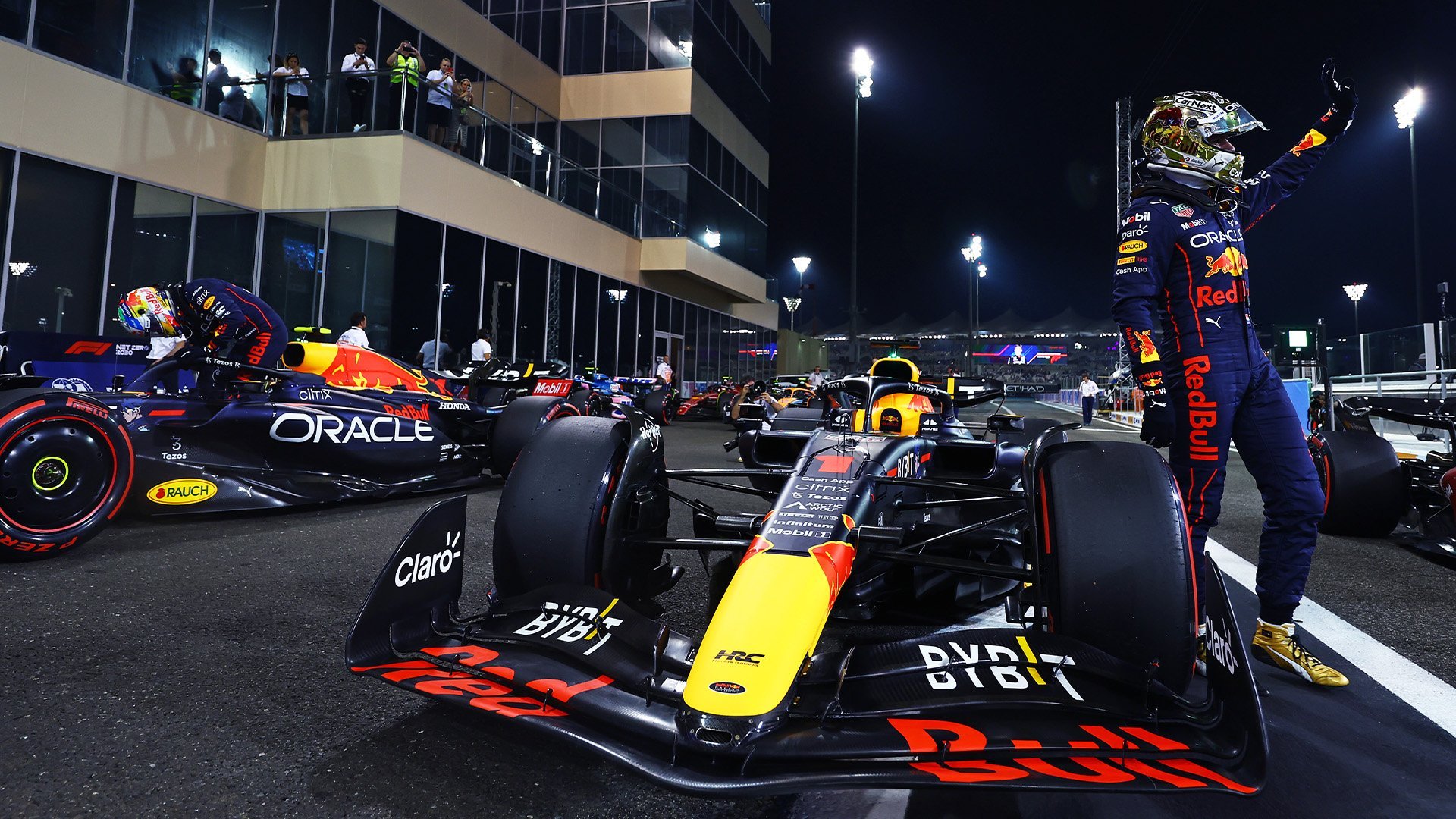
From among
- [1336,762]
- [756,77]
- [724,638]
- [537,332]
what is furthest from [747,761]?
[756,77]

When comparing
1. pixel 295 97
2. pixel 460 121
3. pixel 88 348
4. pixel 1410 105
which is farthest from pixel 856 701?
pixel 1410 105

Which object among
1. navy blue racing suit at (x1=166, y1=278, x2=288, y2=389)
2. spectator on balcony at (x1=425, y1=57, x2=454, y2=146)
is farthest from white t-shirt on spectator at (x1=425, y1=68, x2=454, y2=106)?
navy blue racing suit at (x1=166, y1=278, x2=288, y2=389)

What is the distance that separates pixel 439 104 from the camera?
12859 mm

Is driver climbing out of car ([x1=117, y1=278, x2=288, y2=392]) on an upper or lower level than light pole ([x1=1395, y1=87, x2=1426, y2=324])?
lower

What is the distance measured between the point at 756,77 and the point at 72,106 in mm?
21482

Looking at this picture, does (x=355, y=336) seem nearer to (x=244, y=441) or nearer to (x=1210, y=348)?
(x=244, y=441)

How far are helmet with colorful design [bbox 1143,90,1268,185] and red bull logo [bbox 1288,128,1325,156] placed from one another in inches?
11.1

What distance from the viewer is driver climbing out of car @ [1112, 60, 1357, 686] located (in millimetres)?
2537

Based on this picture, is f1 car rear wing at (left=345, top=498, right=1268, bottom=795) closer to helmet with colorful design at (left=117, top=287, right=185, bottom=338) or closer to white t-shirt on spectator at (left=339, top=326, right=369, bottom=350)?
helmet with colorful design at (left=117, top=287, right=185, bottom=338)

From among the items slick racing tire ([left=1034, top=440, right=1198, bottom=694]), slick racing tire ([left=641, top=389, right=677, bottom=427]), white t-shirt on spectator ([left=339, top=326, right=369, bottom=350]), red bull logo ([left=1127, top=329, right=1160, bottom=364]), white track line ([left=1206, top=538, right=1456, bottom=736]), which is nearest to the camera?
slick racing tire ([left=1034, top=440, right=1198, bottom=694])

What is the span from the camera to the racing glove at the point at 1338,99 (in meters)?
2.91

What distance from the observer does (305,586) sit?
10.5 ft

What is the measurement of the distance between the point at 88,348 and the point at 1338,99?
9.37 meters

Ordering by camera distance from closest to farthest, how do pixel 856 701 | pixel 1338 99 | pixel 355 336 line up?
pixel 856 701
pixel 1338 99
pixel 355 336
